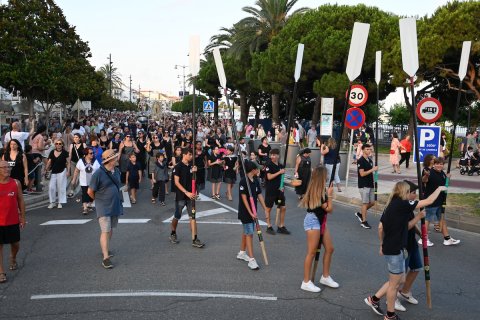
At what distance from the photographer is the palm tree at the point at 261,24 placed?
35.3 m

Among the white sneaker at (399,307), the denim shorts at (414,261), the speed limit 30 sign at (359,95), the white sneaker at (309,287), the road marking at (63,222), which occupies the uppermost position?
the speed limit 30 sign at (359,95)

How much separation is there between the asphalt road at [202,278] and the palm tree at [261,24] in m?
28.7

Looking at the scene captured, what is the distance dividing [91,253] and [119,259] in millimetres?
589

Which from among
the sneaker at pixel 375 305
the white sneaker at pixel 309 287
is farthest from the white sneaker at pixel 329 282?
the sneaker at pixel 375 305

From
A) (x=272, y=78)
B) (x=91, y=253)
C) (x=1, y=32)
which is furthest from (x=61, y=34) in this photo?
(x=91, y=253)

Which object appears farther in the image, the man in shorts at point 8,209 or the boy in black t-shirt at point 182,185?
the boy in black t-shirt at point 182,185

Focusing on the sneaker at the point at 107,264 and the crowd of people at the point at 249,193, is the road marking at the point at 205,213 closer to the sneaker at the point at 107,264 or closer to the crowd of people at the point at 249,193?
the crowd of people at the point at 249,193

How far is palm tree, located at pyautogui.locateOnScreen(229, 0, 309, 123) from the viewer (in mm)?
35281

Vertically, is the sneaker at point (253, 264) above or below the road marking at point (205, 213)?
above

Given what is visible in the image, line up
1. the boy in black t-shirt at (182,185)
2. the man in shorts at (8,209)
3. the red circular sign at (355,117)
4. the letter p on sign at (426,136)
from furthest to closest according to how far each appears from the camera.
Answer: the red circular sign at (355,117) → the letter p on sign at (426,136) → the boy in black t-shirt at (182,185) → the man in shorts at (8,209)

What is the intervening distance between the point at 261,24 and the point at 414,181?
23612 millimetres

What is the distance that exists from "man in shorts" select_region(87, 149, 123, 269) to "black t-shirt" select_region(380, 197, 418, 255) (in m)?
3.97

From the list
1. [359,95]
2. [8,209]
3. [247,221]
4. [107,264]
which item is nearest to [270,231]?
[247,221]

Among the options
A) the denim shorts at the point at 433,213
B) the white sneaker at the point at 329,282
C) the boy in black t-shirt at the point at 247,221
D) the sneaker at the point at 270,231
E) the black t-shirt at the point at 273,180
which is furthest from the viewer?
the black t-shirt at the point at 273,180
